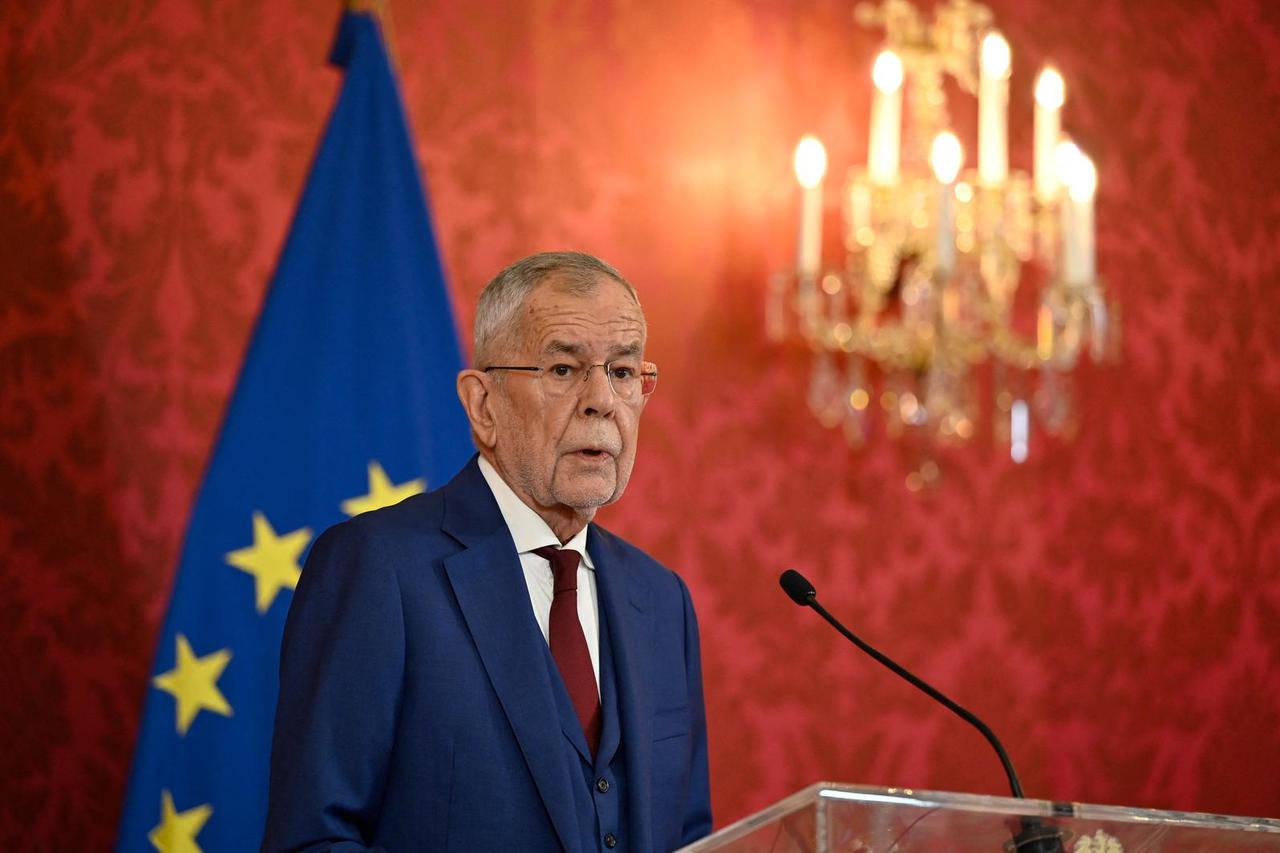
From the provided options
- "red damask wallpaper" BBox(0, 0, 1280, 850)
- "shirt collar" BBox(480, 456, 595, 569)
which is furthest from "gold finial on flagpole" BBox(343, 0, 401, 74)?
"shirt collar" BBox(480, 456, 595, 569)

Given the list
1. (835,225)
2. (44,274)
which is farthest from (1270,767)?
(44,274)

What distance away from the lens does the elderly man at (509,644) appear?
52.6 inches

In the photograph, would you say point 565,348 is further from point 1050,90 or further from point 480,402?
point 1050,90

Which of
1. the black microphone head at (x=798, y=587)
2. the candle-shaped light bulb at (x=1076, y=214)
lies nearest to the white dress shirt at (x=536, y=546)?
the black microphone head at (x=798, y=587)

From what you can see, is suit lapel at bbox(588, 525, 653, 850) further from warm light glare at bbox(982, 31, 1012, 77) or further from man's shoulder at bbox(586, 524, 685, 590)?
warm light glare at bbox(982, 31, 1012, 77)

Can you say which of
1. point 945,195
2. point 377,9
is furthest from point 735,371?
point 377,9

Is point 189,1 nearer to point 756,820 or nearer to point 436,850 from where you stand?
point 436,850

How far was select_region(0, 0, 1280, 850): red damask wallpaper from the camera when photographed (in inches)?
88.7

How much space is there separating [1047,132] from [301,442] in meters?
1.69

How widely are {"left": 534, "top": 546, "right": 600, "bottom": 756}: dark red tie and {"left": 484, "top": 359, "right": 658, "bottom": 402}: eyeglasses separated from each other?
0.18m

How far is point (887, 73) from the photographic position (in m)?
2.86

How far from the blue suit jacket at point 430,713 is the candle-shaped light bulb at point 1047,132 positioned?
1784mm

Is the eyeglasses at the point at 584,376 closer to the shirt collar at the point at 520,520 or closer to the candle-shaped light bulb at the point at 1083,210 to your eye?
the shirt collar at the point at 520,520

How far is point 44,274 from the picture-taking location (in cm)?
224
